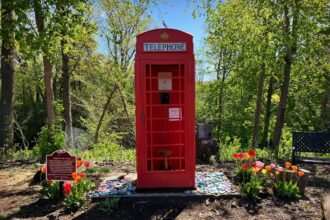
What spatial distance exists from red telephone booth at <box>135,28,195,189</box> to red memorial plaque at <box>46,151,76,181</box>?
1027 millimetres

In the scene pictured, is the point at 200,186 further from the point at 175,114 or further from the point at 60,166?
the point at 60,166

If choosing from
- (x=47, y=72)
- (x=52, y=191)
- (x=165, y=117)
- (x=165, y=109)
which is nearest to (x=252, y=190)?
(x=165, y=117)

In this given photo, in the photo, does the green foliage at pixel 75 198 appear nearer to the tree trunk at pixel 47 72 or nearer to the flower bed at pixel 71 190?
the flower bed at pixel 71 190

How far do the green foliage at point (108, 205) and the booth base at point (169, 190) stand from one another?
0.24 m

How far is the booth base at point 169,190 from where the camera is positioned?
199 inches

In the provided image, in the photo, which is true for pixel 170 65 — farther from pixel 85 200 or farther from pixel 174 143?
pixel 85 200

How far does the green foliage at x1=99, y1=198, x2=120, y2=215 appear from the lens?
15.4ft

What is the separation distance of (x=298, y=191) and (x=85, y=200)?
10.6 feet

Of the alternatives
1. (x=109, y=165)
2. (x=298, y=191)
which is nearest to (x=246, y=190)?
(x=298, y=191)

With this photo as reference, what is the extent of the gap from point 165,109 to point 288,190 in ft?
7.50

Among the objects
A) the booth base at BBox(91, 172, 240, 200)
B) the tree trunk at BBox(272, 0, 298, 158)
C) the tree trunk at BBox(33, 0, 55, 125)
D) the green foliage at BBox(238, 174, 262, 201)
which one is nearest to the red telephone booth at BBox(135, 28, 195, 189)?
the booth base at BBox(91, 172, 240, 200)

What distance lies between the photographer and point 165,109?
5633mm

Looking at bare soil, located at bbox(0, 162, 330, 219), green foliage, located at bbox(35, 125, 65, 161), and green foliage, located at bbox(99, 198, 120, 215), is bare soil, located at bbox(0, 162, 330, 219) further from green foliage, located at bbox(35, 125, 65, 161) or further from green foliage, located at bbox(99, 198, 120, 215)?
green foliage, located at bbox(35, 125, 65, 161)

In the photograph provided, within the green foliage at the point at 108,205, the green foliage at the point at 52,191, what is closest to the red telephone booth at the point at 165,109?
the green foliage at the point at 108,205
